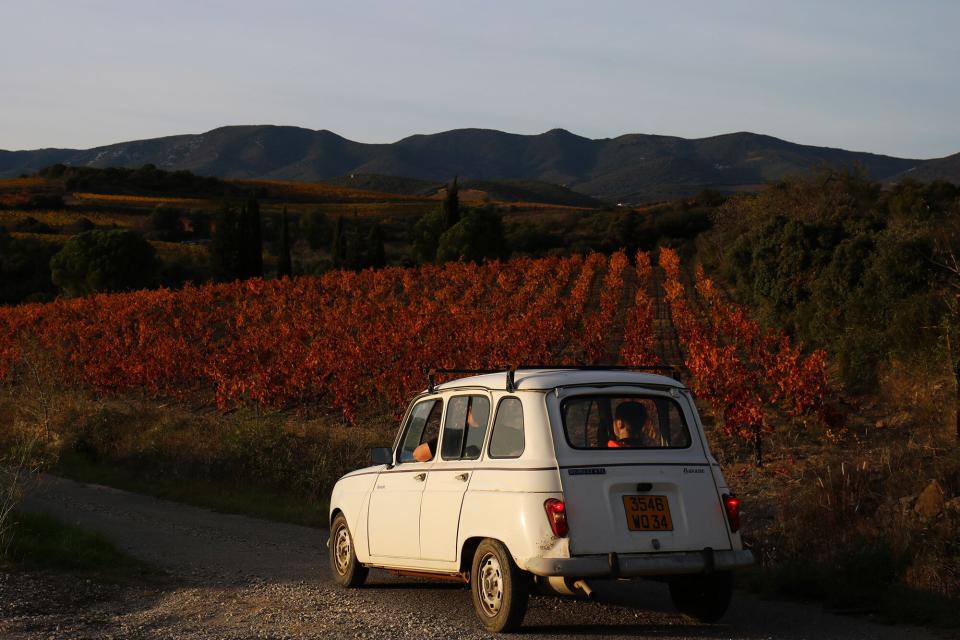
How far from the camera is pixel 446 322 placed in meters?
38.2

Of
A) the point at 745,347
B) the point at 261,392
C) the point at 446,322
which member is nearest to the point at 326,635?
the point at 261,392

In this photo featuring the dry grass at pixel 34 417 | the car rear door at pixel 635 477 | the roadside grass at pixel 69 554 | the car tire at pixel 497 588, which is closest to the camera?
the car rear door at pixel 635 477

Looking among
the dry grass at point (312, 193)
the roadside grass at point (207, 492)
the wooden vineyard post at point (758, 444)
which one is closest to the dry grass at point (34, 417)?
the roadside grass at point (207, 492)

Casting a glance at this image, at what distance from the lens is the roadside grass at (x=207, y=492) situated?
1794 cm

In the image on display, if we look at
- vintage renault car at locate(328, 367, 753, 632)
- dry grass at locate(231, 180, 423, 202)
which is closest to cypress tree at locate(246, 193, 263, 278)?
vintage renault car at locate(328, 367, 753, 632)

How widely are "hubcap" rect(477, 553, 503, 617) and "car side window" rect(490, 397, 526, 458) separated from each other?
85cm

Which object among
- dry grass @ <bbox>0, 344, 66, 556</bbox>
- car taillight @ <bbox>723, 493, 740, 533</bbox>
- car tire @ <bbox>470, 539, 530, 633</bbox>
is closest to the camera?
car tire @ <bbox>470, 539, 530, 633</bbox>

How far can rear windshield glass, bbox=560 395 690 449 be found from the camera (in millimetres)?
9070

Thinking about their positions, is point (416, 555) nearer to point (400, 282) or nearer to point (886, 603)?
point (886, 603)

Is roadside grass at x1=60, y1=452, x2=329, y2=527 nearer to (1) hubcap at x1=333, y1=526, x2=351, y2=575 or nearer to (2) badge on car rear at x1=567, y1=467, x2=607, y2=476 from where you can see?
(1) hubcap at x1=333, y1=526, x2=351, y2=575

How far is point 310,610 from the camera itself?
398 inches

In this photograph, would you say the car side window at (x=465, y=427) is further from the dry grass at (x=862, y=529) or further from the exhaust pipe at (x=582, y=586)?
the dry grass at (x=862, y=529)

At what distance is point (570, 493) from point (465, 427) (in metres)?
1.57

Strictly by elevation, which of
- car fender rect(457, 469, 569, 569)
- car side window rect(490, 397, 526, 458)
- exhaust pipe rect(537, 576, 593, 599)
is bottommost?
exhaust pipe rect(537, 576, 593, 599)
